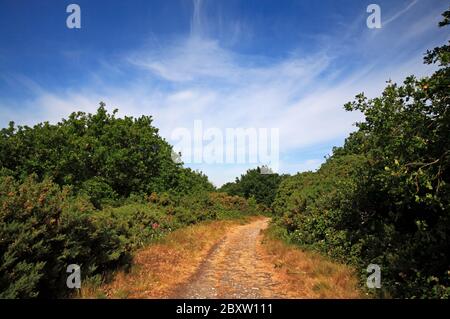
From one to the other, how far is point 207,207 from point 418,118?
27.0 metres

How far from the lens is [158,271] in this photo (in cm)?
1113

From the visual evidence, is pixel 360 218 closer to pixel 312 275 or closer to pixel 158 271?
pixel 312 275

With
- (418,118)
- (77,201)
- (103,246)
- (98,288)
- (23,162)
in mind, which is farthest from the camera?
(23,162)

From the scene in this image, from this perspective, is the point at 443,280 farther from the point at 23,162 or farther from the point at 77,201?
the point at 23,162

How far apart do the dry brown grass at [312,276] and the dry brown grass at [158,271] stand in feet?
11.1

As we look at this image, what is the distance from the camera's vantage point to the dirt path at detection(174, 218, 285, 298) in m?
8.94

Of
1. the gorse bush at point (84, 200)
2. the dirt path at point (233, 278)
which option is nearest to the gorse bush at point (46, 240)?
the gorse bush at point (84, 200)

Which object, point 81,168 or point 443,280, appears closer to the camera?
point 443,280

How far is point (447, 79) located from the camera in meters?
6.66

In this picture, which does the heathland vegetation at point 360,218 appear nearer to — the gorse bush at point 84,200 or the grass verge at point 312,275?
the gorse bush at point 84,200

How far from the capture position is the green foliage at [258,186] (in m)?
62.1

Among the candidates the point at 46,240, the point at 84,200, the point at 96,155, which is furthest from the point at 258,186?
the point at 46,240

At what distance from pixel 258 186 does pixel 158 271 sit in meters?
52.9
